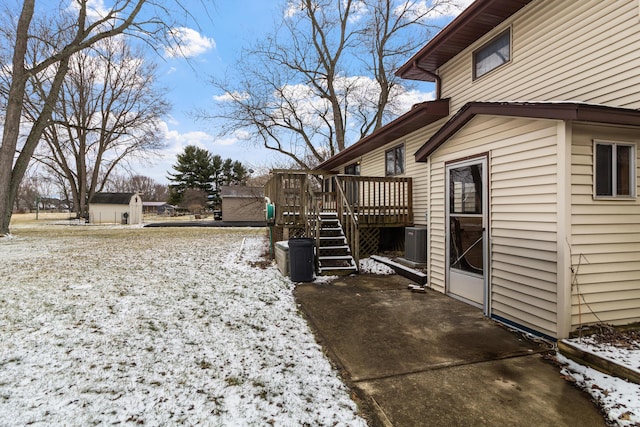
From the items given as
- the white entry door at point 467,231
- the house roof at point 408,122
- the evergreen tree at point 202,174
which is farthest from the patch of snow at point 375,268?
the evergreen tree at point 202,174

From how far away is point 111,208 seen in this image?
85.7ft

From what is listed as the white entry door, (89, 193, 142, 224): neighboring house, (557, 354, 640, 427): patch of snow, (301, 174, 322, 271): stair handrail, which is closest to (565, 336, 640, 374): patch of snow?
(557, 354, 640, 427): patch of snow

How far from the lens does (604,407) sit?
2.25m

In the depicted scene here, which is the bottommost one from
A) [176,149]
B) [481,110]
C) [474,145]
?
[474,145]

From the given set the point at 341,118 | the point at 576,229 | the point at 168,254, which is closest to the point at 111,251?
the point at 168,254

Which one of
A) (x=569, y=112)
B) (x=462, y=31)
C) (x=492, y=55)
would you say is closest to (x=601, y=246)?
(x=569, y=112)

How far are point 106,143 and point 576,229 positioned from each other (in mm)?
35092

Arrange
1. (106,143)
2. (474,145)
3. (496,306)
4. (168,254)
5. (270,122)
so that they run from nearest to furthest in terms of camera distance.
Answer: (496,306) < (474,145) < (168,254) < (270,122) < (106,143)

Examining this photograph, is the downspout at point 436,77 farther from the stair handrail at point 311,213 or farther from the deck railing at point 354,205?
the stair handrail at point 311,213

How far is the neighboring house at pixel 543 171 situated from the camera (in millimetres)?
3240

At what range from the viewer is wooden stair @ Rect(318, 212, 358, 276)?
654 cm

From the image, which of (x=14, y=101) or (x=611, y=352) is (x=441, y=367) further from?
(x=14, y=101)

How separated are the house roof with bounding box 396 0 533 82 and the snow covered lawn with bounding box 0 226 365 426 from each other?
577 cm

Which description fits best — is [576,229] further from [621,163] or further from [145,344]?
[145,344]
